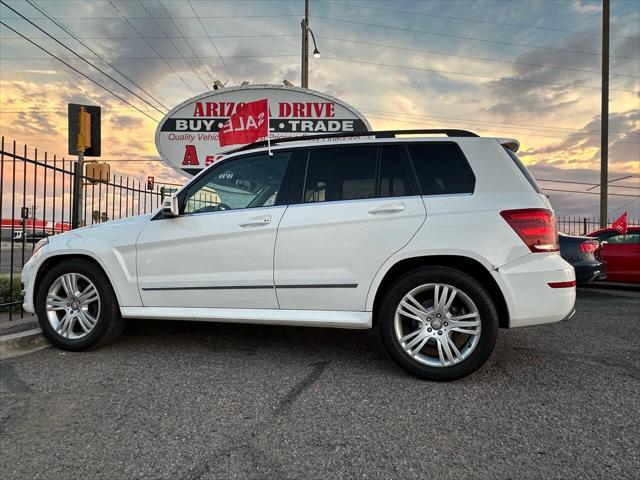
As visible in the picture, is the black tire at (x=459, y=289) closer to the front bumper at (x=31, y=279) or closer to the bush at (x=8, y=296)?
the front bumper at (x=31, y=279)

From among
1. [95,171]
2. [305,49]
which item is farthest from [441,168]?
[305,49]

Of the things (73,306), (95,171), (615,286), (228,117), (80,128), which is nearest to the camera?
(73,306)

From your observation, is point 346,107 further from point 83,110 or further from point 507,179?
point 507,179

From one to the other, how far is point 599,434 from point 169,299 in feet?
10.8

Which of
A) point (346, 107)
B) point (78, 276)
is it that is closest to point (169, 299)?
point (78, 276)

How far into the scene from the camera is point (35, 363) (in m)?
3.77

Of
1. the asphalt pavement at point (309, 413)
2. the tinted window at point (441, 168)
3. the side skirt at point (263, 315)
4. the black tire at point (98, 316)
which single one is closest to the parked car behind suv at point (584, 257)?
the asphalt pavement at point (309, 413)

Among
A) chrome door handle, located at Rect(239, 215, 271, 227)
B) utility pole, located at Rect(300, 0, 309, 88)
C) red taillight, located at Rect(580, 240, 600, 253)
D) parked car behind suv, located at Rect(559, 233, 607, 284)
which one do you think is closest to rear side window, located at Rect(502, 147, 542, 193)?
chrome door handle, located at Rect(239, 215, 271, 227)

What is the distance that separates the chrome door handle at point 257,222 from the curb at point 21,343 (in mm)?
2553

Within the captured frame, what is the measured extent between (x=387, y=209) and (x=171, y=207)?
1919 millimetres

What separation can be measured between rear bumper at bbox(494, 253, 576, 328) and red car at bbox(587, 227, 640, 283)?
6.53 metres

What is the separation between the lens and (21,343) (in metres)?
4.23

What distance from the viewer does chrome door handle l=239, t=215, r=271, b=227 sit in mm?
3564

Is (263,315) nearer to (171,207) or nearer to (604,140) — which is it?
(171,207)
